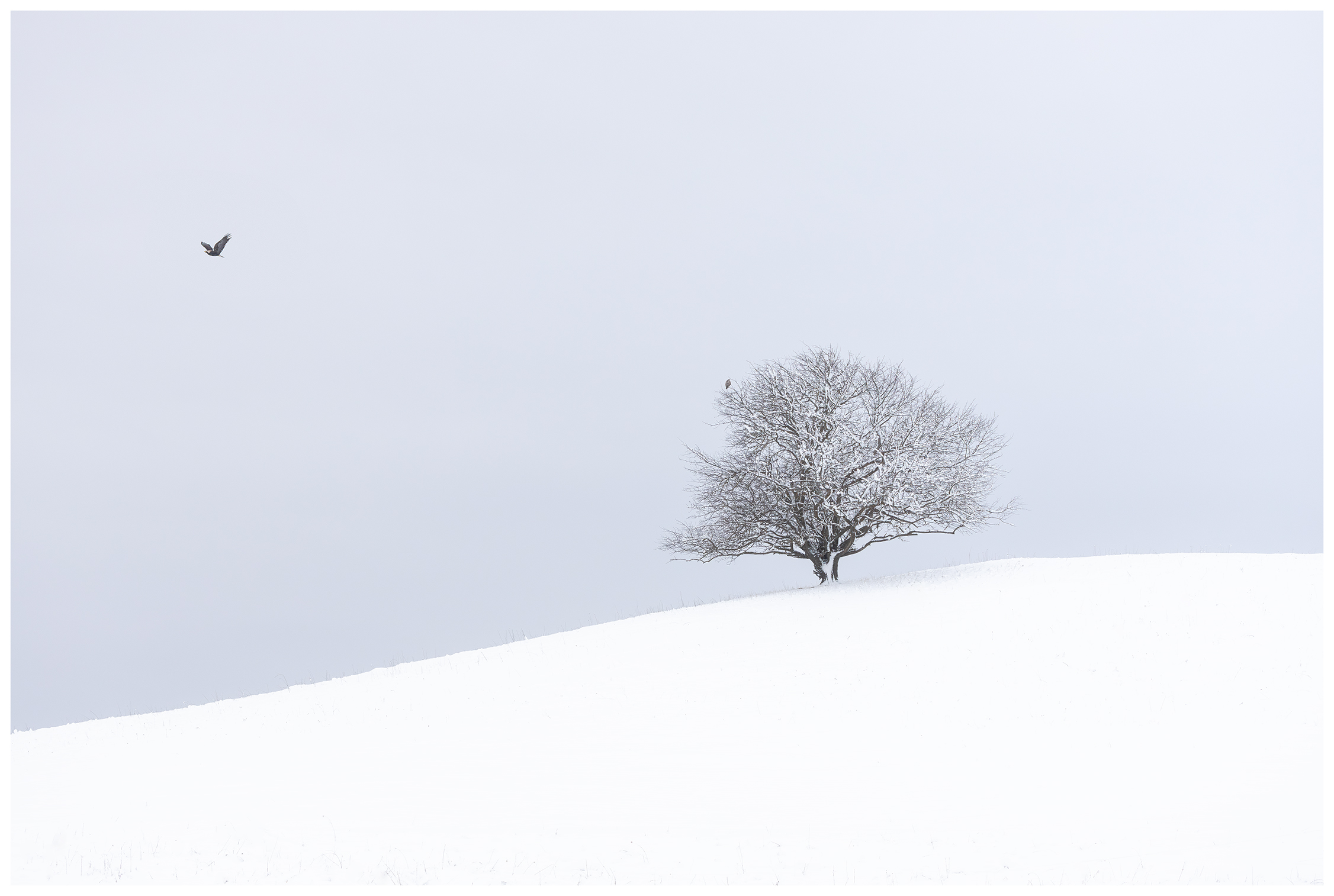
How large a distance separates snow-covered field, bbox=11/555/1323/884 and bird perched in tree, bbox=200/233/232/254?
934cm

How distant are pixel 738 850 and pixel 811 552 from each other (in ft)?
55.8

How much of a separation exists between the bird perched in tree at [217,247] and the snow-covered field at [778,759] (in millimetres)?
9340

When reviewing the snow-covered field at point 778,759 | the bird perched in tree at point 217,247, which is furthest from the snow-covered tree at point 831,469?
the bird perched in tree at point 217,247

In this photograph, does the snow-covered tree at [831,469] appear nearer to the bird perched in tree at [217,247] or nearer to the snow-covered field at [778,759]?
the snow-covered field at [778,759]

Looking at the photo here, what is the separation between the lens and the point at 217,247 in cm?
1666

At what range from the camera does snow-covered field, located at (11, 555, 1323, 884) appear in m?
12.5

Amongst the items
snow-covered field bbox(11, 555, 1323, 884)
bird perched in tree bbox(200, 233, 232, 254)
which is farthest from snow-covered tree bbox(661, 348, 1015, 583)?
bird perched in tree bbox(200, 233, 232, 254)

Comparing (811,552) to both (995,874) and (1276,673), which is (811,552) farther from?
(995,874)

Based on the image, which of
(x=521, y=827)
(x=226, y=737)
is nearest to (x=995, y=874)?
(x=521, y=827)

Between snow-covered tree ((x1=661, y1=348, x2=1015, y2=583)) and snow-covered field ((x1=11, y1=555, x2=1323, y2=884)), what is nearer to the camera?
snow-covered field ((x1=11, y1=555, x2=1323, y2=884))

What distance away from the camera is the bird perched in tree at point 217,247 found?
54.5 feet

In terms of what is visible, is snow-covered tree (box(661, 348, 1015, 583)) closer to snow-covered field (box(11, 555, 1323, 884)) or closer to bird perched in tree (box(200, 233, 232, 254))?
snow-covered field (box(11, 555, 1323, 884))

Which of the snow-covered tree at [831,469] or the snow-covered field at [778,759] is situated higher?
the snow-covered tree at [831,469]

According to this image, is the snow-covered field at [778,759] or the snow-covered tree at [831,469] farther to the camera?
the snow-covered tree at [831,469]
